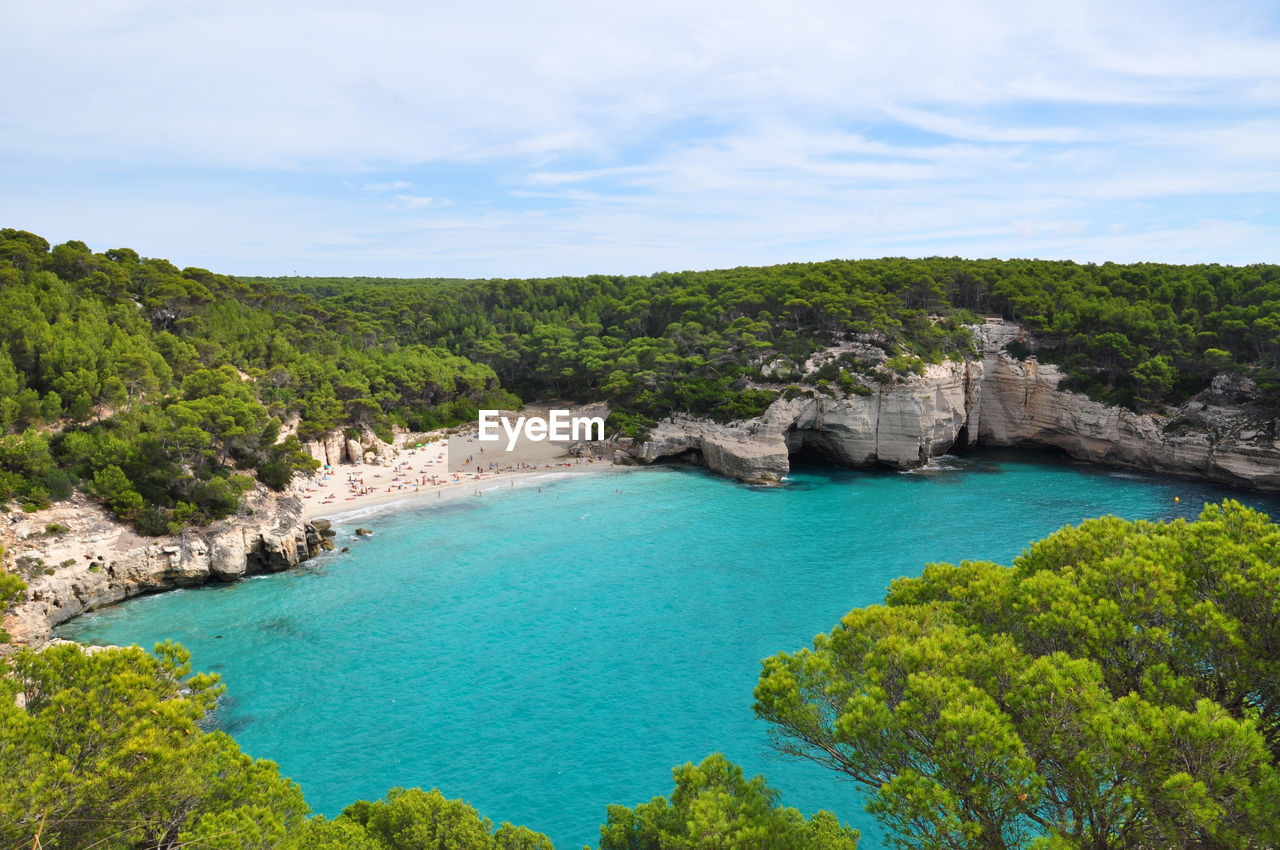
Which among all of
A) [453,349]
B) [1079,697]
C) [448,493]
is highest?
[453,349]

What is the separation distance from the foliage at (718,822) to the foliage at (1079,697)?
1048 millimetres

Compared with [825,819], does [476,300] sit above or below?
above

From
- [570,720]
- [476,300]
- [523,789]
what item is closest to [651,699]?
[570,720]

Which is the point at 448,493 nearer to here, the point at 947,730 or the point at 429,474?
the point at 429,474

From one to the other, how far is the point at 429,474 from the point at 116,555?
2027 cm

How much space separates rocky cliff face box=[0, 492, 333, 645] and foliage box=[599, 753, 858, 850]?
2150 centimetres

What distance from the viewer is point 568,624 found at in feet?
81.6

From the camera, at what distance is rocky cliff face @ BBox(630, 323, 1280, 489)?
133ft

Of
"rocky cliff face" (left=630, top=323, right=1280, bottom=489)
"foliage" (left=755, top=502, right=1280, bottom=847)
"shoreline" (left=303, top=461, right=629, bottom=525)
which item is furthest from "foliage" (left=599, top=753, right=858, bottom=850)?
"rocky cliff face" (left=630, top=323, right=1280, bottom=489)

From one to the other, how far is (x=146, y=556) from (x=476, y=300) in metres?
52.1

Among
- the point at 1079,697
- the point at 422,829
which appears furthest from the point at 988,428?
the point at 422,829

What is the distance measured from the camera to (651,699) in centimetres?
1986

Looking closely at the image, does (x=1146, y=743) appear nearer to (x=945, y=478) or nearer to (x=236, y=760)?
(x=236, y=760)

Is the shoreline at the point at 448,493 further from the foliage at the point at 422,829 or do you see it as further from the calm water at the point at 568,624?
the foliage at the point at 422,829
